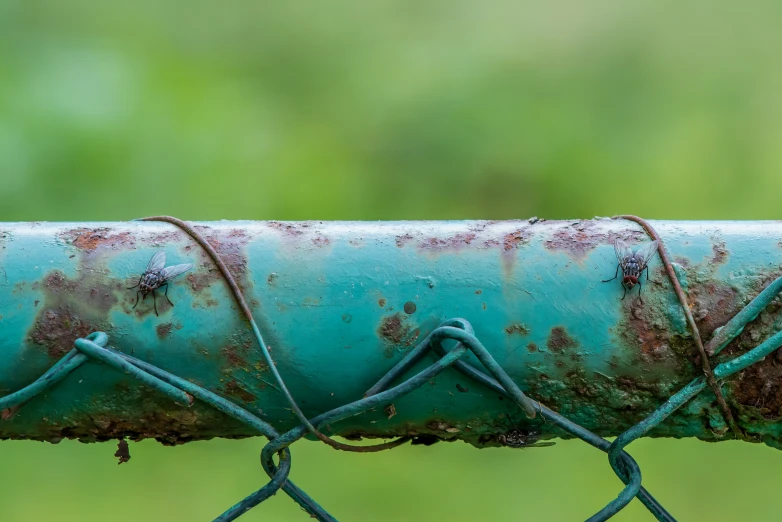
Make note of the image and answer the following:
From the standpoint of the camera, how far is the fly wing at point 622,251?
31.4 inches

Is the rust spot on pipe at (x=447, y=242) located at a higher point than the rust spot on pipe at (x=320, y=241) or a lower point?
higher

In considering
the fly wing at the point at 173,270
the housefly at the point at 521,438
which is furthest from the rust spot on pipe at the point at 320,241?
the housefly at the point at 521,438

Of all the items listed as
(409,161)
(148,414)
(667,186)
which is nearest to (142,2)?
(409,161)

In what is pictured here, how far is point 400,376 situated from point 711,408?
275 millimetres

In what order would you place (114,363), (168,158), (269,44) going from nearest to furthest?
(114,363), (168,158), (269,44)

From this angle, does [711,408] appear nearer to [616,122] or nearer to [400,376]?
[400,376]

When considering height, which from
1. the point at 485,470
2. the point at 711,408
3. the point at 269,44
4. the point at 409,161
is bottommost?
the point at 485,470

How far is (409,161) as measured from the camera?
12.6 feet

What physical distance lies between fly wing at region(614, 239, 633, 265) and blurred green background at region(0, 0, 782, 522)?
1.95 meters

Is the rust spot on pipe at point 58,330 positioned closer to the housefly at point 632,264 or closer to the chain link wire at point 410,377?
the chain link wire at point 410,377

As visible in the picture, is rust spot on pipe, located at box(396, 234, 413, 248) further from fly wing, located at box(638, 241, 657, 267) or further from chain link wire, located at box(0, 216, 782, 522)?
fly wing, located at box(638, 241, 657, 267)

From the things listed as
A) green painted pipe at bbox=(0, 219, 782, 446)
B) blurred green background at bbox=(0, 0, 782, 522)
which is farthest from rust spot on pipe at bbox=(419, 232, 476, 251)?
blurred green background at bbox=(0, 0, 782, 522)

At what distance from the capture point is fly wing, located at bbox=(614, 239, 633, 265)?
80 centimetres

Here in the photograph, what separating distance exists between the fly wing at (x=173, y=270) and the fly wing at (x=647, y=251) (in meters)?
0.39
